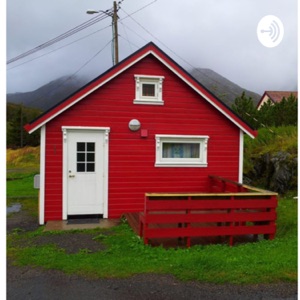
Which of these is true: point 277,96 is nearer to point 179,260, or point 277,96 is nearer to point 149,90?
point 149,90

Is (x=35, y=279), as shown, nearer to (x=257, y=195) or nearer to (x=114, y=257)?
(x=114, y=257)

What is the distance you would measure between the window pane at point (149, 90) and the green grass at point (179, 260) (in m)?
3.65

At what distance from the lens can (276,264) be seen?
4.88 meters

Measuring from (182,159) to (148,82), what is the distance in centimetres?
213

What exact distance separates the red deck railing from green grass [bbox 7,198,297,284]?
9.9 inches

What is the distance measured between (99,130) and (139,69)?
1.79 m

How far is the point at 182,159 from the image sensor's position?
8.66 meters

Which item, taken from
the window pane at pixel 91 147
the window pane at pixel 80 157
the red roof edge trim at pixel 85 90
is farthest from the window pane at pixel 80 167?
the red roof edge trim at pixel 85 90

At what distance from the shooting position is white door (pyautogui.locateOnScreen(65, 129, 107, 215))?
7930 millimetres

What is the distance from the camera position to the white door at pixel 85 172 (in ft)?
26.0

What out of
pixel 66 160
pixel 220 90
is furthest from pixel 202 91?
pixel 220 90

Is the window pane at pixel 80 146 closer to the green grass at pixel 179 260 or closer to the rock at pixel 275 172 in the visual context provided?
the green grass at pixel 179 260

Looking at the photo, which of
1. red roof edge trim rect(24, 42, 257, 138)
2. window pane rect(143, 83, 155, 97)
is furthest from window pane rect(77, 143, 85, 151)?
window pane rect(143, 83, 155, 97)
